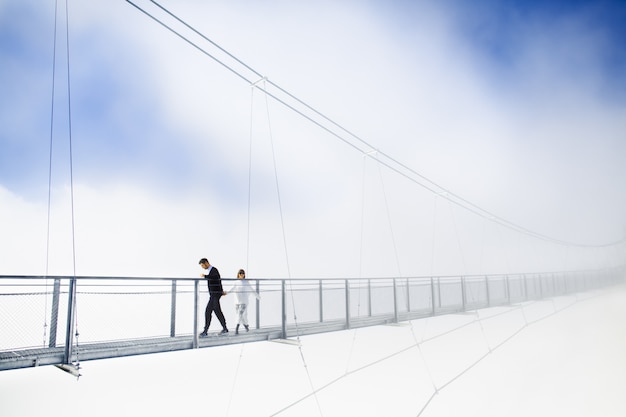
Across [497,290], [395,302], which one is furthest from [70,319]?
[497,290]

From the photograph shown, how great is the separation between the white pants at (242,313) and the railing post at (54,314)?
329 centimetres

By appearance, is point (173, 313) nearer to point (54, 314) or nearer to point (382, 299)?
point (54, 314)

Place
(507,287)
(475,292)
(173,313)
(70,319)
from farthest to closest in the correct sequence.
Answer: (507,287), (475,292), (173,313), (70,319)

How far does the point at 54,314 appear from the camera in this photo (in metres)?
5.20

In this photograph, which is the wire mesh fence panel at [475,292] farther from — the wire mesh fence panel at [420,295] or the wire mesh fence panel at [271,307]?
the wire mesh fence panel at [271,307]

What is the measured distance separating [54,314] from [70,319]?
26 cm

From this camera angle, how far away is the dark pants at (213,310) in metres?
7.07

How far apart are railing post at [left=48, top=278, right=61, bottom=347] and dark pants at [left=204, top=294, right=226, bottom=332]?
7.83 ft

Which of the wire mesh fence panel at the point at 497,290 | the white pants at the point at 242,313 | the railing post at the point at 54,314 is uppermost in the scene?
the railing post at the point at 54,314

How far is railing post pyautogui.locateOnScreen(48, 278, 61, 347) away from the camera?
17.0 feet

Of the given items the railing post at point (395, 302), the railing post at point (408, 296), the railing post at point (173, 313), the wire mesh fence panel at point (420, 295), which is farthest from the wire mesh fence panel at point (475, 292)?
the railing post at point (173, 313)

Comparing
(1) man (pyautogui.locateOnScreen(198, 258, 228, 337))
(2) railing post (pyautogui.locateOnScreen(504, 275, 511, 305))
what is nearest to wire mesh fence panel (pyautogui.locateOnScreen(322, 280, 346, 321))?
(1) man (pyautogui.locateOnScreen(198, 258, 228, 337))

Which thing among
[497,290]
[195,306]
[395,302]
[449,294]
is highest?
[195,306]

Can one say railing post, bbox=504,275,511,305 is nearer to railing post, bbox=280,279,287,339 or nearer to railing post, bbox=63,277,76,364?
railing post, bbox=280,279,287,339
